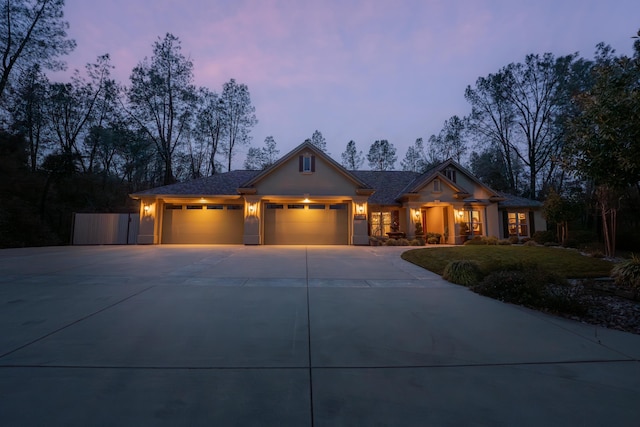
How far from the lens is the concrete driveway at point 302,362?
1934mm

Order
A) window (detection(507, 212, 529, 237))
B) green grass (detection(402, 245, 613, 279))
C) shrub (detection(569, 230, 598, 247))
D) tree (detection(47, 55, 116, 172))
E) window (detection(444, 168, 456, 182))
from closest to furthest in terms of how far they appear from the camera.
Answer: green grass (detection(402, 245, 613, 279)) → shrub (detection(569, 230, 598, 247)) → window (detection(444, 168, 456, 182)) → window (detection(507, 212, 529, 237)) → tree (detection(47, 55, 116, 172))

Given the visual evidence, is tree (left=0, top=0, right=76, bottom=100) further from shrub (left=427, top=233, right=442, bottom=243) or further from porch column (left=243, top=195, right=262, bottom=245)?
shrub (left=427, top=233, right=442, bottom=243)

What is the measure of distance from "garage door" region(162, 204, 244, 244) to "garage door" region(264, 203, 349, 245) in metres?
2.01

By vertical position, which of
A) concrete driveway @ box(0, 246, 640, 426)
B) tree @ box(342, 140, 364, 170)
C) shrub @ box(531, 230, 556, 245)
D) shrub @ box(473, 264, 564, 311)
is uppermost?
tree @ box(342, 140, 364, 170)

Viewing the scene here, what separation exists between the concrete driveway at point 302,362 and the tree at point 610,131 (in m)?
3.02

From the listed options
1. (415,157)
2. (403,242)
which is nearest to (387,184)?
(403,242)

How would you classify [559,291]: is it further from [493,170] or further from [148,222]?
[493,170]

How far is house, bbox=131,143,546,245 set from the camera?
1655cm

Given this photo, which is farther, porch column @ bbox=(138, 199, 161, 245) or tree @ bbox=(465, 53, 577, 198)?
tree @ bbox=(465, 53, 577, 198)

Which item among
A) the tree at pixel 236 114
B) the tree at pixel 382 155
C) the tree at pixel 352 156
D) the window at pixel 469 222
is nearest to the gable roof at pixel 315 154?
the window at pixel 469 222

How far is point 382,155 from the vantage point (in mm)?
38219

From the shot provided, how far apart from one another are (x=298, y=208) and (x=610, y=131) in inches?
549

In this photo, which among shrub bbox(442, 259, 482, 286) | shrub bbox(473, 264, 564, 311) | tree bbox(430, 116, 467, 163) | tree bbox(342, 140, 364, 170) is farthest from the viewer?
tree bbox(342, 140, 364, 170)

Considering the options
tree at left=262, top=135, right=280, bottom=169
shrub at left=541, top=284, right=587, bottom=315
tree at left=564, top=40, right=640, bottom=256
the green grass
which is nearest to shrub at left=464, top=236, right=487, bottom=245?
the green grass
